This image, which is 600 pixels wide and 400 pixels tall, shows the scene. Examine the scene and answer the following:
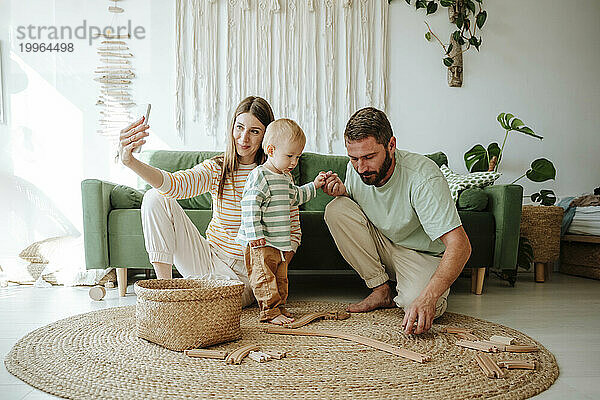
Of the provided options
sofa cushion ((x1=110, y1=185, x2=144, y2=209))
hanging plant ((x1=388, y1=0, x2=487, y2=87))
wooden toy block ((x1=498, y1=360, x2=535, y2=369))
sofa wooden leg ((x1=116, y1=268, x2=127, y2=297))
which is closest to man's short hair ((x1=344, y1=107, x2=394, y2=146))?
wooden toy block ((x1=498, y1=360, x2=535, y2=369))

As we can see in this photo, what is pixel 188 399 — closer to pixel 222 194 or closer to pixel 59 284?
pixel 222 194

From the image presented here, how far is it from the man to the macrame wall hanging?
1.65m

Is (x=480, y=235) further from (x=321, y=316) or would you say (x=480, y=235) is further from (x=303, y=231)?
(x=321, y=316)

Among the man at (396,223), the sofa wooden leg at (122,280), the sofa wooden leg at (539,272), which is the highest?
the man at (396,223)

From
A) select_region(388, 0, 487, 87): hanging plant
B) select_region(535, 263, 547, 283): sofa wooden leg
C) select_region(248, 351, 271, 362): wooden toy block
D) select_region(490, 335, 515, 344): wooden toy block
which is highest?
select_region(388, 0, 487, 87): hanging plant

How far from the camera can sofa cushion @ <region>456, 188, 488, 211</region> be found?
3.16 metres

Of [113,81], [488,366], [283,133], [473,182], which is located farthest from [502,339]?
[113,81]

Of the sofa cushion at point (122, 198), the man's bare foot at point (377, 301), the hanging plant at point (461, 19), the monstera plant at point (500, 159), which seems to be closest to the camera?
the man's bare foot at point (377, 301)

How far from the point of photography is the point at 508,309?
2.69m

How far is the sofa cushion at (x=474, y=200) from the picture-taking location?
3.16 metres

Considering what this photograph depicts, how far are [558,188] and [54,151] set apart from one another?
146 inches

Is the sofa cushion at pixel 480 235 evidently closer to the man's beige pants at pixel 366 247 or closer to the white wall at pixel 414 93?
the man's beige pants at pixel 366 247

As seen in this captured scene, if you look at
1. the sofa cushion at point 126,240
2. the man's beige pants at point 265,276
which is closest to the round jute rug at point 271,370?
the man's beige pants at point 265,276

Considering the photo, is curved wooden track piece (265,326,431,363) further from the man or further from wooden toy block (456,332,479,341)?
wooden toy block (456,332,479,341)
